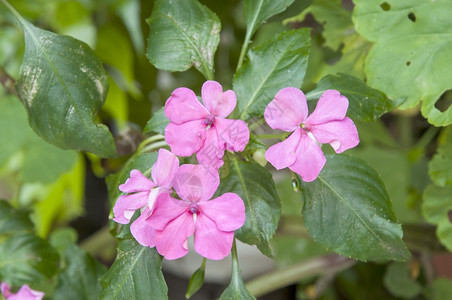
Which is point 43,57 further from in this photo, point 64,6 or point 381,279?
point 381,279

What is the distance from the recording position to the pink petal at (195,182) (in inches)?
16.8

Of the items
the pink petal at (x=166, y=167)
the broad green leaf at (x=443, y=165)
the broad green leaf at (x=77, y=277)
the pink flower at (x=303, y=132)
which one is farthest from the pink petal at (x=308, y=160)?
the broad green leaf at (x=77, y=277)

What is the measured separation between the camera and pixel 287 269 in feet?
2.94

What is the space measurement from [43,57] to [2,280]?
0.31 meters

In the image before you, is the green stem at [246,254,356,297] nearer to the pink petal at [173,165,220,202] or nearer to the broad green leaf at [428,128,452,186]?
the broad green leaf at [428,128,452,186]

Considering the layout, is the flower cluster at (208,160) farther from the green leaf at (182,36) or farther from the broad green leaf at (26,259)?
the broad green leaf at (26,259)

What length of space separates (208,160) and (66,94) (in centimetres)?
18

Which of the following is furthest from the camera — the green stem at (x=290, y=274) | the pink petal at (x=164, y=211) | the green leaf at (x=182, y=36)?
the green stem at (x=290, y=274)

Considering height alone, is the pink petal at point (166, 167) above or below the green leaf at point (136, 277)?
above

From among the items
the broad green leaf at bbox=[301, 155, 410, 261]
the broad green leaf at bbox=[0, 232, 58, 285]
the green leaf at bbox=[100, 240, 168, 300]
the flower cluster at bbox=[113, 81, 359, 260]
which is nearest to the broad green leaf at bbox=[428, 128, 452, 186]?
the broad green leaf at bbox=[301, 155, 410, 261]

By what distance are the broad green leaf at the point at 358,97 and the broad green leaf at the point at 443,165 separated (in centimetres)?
16

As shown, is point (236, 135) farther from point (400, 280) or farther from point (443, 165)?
point (400, 280)

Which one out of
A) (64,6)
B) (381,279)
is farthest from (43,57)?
(381,279)

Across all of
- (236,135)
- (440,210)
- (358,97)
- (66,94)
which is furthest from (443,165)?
(66,94)
